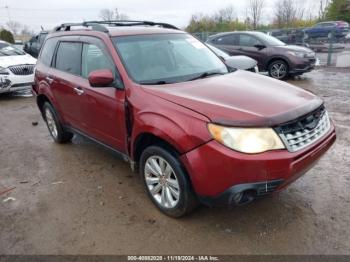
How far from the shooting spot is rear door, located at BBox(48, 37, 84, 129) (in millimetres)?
4234

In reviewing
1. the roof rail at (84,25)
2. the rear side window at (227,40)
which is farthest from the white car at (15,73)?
the rear side window at (227,40)

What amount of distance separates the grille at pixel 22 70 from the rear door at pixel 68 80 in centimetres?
518

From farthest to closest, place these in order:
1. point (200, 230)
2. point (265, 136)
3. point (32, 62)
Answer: point (32, 62) → point (200, 230) → point (265, 136)

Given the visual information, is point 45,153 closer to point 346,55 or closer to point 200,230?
point 200,230

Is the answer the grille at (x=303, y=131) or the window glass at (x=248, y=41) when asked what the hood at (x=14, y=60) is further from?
the grille at (x=303, y=131)

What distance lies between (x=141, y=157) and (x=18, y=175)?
6.77 ft

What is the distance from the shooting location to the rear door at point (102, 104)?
3.46 metres

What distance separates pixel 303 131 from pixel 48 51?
159 inches

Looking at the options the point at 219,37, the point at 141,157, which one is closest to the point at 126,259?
the point at 141,157

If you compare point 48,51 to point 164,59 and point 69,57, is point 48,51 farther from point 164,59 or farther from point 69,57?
point 164,59

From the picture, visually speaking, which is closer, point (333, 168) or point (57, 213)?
point (57, 213)

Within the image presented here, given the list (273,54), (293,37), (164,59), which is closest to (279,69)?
(273,54)

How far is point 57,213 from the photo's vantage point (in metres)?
3.41

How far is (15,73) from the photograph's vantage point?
9250 mm
